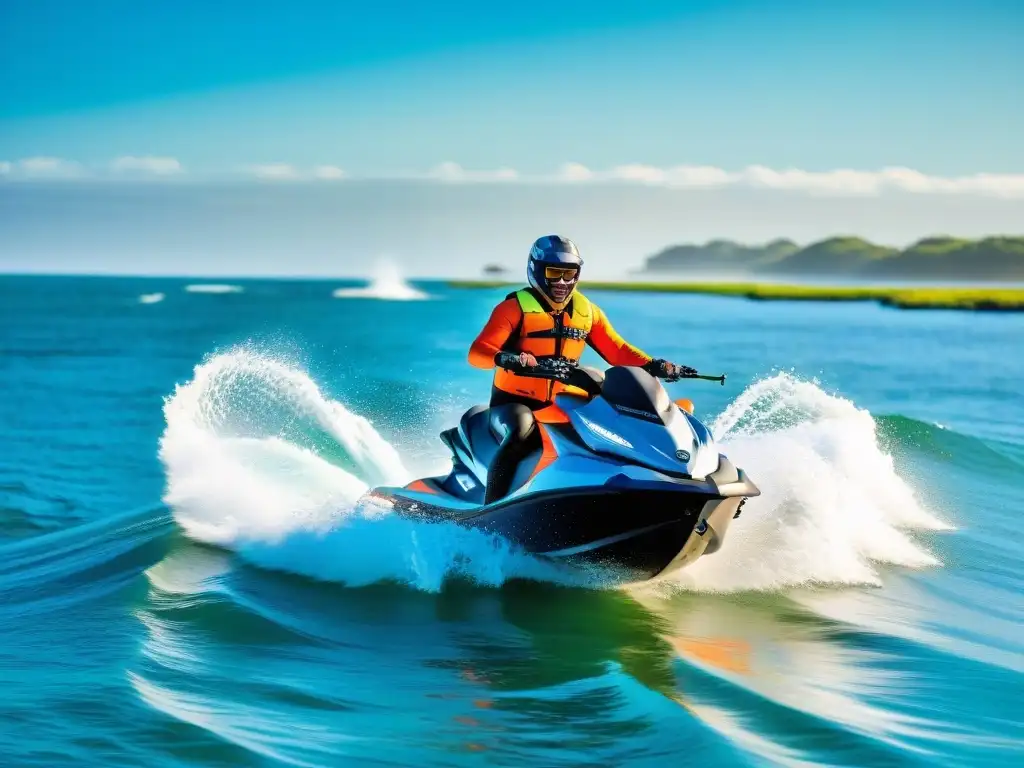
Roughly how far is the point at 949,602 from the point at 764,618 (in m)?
1.45

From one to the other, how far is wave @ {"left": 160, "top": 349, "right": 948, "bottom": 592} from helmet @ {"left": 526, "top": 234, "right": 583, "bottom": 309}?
1578mm

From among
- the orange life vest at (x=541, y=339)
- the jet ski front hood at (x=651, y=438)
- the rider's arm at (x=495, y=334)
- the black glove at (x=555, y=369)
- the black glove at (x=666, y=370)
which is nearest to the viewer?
the jet ski front hood at (x=651, y=438)

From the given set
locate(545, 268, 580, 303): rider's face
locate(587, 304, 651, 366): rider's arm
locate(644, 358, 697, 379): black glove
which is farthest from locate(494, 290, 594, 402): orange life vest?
locate(644, 358, 697, 379): black glove

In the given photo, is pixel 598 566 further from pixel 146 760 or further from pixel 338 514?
pixel 146 760

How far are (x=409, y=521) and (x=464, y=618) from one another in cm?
111

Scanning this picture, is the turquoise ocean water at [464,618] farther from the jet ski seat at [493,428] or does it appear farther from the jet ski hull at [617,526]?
the jet ski seat at [493,428]

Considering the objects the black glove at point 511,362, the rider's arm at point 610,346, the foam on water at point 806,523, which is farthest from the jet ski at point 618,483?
the foam on water at point 806,523

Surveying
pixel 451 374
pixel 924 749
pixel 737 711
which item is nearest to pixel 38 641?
pixel 737 711

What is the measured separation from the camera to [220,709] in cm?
507

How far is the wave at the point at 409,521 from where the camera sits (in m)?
7.45

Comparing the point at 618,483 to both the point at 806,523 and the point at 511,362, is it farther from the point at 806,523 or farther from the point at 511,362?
the point at 806,523

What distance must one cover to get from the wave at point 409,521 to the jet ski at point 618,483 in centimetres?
45

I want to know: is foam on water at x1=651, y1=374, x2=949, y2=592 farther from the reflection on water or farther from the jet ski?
the jet ski

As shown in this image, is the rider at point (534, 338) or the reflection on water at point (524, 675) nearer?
the reflection on water at point (524, 675)
